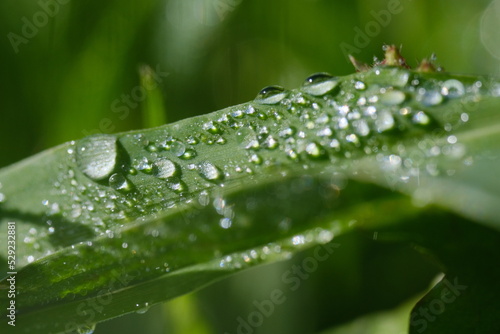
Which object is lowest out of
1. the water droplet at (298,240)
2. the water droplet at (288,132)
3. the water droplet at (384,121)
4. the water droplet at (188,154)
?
the water droplet at (298,240)

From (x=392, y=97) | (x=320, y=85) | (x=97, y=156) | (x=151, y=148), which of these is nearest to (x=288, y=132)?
(x=320, y=85)

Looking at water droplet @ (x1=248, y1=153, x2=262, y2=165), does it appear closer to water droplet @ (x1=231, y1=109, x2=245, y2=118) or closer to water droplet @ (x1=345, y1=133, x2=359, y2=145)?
water droplet @ (x1=231, y1=109, x2=245, y2=118)

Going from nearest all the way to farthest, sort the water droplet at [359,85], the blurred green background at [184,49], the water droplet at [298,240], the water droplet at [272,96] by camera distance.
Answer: the water droplet at [298,240], the water droplet at [359,85], the water droplet at [272,96], the blurred green background at [184,49]

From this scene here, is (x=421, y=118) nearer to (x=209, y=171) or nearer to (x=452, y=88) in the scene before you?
(x=452, y=88)

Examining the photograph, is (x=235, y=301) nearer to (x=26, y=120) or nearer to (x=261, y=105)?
(x=261, y=105)

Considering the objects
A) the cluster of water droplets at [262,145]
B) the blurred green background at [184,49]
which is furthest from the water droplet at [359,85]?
the blurred green background at [184,49]

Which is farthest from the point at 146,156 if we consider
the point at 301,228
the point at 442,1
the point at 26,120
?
the point at 442,1

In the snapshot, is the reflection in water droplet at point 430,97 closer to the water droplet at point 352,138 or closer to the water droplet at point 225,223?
the water droplet at point 352,138
